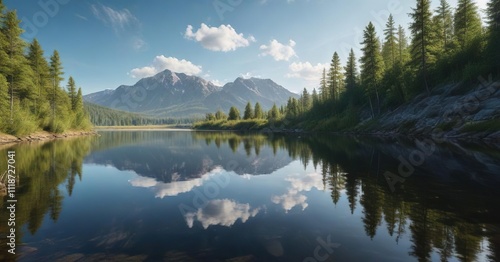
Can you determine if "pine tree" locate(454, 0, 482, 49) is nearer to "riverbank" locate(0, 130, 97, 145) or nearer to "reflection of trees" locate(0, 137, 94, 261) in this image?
"reflection of trees" locate(0, 137, 94, 261)

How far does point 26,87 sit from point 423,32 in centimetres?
7462

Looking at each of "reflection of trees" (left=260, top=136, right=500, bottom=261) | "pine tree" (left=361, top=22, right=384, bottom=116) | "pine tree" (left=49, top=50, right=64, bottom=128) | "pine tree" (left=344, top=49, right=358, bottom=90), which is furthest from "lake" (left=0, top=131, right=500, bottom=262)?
"pine tree" (left=344, top=49, right=358, bottom=90)

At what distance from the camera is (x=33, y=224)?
845 centimetres

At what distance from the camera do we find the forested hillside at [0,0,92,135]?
40812 millimetres

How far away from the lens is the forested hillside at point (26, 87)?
40.8 m

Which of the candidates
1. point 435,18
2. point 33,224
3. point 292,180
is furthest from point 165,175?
point 435,18

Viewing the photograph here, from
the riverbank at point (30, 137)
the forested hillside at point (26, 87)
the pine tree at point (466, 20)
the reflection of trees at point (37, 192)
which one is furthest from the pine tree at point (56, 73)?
the pine tree at point (466, 20)

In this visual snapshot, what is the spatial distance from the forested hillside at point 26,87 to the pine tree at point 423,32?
230 ft

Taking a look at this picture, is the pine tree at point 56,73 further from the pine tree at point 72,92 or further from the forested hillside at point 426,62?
the forested hillside at point 426,62

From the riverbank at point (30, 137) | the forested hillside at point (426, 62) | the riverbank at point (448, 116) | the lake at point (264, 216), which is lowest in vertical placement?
the lake at point (264, 216)

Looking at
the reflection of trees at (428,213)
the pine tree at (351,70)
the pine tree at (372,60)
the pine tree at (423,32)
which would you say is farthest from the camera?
the pine tree at (351,70)

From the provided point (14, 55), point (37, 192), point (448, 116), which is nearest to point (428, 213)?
point (37, 192)

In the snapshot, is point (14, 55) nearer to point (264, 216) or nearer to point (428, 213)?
point (264, 216)

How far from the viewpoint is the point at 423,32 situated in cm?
4900
